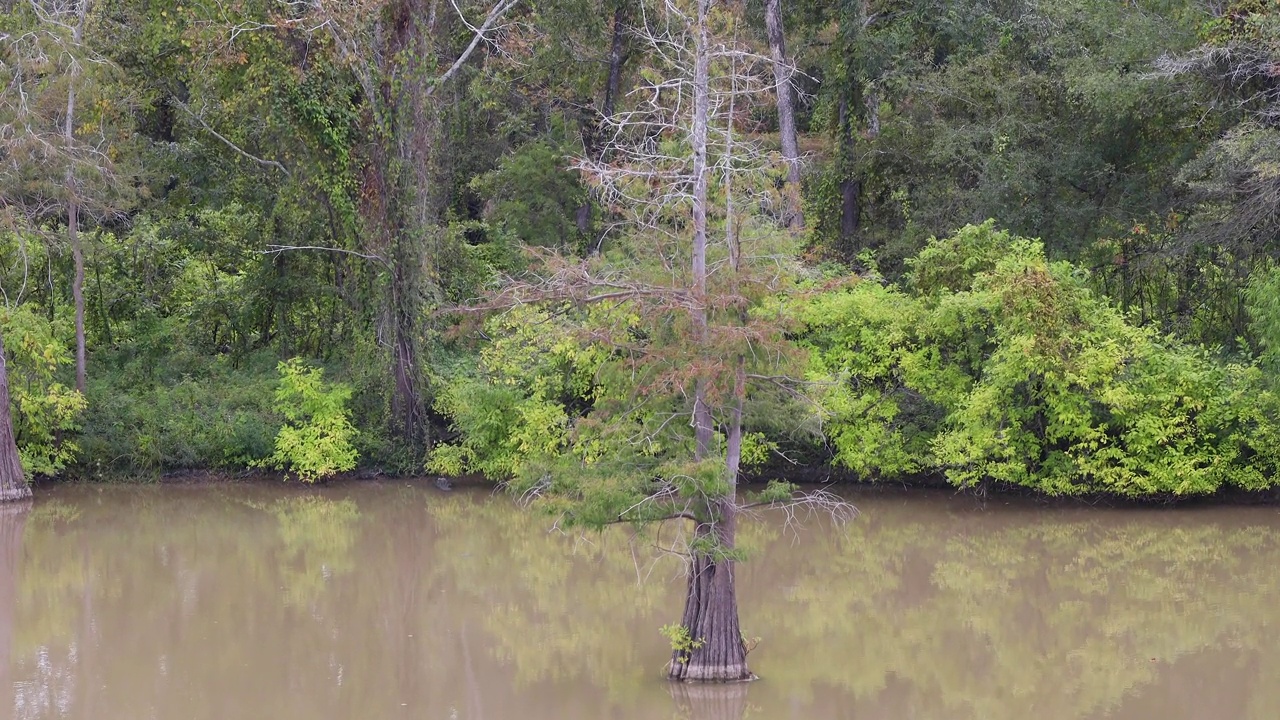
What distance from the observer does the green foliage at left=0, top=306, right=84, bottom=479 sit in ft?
62.2

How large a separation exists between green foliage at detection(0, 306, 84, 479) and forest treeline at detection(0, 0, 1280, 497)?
0.05m

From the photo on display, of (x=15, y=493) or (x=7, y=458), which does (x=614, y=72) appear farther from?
(x=15, y=493)

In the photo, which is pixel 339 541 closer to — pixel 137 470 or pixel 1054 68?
pixel 137 470

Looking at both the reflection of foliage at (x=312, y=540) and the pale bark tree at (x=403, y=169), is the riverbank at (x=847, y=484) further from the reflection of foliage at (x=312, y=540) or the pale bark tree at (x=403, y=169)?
the reflection of foliage at (x=312, y=540)

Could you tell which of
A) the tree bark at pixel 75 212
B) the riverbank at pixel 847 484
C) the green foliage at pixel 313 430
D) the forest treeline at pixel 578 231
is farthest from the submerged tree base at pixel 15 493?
the green foliage at pixel 313 430

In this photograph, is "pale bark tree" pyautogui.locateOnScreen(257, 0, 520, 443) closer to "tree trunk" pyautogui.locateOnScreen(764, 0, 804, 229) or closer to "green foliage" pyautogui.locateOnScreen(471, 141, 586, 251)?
"green foliage" pyautogui.locateOnScreen(471, 141, 586, 251)

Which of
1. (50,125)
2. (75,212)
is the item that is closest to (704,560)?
(50,125)

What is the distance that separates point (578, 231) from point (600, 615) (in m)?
12.3

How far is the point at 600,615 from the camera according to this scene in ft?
41.3

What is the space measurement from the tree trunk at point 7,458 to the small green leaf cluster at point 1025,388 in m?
11.2

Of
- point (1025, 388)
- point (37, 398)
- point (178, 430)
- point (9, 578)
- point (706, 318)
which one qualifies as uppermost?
point (706, 318)

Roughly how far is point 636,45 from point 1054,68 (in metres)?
7.21

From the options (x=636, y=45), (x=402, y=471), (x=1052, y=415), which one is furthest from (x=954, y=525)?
(x=636, y=45)

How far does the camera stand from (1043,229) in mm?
19969
